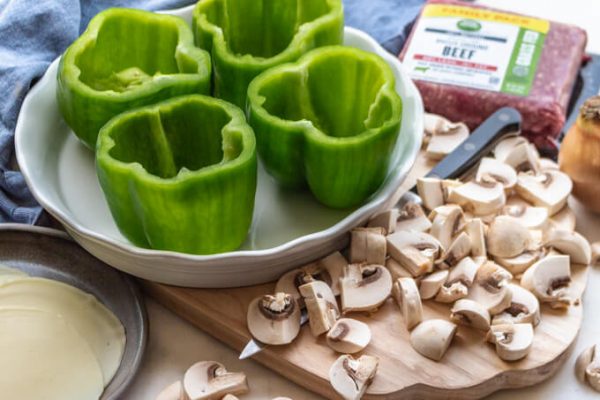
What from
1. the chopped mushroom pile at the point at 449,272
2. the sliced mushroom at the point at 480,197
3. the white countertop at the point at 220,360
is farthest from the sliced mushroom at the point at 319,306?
the sliced mushroom at the point at 480,197

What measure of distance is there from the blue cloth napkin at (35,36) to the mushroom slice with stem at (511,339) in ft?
2.53

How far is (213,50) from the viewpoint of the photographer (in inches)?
62.7

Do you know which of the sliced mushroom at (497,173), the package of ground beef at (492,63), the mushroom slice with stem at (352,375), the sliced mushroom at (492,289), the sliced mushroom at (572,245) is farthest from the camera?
the package of ground beef at (492,63)

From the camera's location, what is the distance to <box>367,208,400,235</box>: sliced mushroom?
150 cm

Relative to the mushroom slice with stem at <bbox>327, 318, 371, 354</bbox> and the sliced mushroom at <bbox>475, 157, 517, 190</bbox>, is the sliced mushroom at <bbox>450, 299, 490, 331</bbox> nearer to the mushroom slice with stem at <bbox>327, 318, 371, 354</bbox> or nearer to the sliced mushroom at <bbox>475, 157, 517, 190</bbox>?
the mushroom slice with stem at <bbox>327, 318, 371, 354</bbox>

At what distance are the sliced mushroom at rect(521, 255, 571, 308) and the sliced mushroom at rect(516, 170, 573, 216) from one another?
14 cm

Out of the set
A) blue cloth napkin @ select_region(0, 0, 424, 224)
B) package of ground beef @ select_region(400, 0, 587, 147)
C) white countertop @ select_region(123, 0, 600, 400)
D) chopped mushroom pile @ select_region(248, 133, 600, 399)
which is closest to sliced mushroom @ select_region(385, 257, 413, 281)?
chopped mushroom pile @ select_region(248, 133, 600, 399)

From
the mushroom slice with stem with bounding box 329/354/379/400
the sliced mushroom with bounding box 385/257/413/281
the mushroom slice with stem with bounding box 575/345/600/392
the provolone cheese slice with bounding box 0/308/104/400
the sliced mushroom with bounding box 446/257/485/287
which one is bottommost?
the mushroom slice with stem with bounding box 575/345/600/392

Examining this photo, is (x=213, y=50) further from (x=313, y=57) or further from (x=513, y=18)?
(x=513, y=18)

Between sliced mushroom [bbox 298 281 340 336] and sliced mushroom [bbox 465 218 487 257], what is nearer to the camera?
sliced mushroom [bbox 298 281 340 336]

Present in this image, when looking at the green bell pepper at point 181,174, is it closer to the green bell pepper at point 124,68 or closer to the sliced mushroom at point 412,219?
the green bell pepper at point 124,68

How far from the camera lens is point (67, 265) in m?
1.50

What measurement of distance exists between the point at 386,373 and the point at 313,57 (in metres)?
0.54

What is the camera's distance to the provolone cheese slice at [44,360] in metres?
1.31
